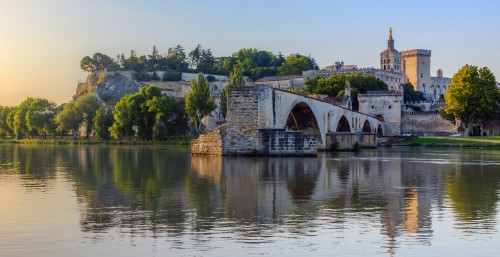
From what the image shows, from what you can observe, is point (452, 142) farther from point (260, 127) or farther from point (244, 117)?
point (244, 117)

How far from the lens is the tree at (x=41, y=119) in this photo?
93375 mm

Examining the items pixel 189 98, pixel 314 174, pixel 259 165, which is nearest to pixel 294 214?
pixel 314 174

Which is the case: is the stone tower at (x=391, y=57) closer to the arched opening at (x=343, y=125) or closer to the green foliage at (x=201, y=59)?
the green foliage at (x=201, y=59)

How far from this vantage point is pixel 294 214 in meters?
14.5

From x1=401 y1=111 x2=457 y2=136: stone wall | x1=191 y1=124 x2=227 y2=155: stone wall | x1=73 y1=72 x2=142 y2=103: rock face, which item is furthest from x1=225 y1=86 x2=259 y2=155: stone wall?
x1=73 y1=72 x2=142 y2=103: rock face

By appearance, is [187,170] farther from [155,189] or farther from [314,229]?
[314,229]

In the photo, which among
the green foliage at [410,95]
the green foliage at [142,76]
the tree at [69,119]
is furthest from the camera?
the green foliage at [142,76]

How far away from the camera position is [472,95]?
79625mm

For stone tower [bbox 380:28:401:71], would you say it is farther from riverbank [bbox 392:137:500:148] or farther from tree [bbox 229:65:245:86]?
tree [bbox 229:65:245:86]

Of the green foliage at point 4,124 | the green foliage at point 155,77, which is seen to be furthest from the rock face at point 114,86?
the green foliage at point 4,124

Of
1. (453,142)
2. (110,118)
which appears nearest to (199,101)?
(110,118)

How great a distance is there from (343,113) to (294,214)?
50.1m

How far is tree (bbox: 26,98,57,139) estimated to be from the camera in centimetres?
9338

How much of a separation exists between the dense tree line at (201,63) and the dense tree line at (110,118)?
31.6 metres
